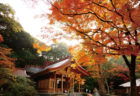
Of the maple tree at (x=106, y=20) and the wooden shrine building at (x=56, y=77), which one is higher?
the maple tree at (x=106, y=20)

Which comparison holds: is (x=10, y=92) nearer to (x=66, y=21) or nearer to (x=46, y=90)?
(x=46, y=90)

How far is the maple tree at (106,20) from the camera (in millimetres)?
4051

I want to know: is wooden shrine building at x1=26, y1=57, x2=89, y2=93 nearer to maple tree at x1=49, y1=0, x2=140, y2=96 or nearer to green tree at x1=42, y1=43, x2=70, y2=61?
maple tree at x1=49, y1=0, x2=140, y2=96

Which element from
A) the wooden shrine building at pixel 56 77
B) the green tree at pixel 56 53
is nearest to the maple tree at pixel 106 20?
the wooden shrine building at pixel 56 77

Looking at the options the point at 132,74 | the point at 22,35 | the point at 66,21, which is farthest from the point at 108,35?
the point at 22,35

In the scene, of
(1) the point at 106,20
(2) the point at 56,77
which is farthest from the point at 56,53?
(1) the point at 106,20

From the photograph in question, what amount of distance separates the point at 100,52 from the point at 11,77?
743 cm

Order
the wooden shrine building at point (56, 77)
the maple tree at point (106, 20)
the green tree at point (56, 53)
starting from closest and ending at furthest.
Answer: the maple tree at point (106, 20), the wooden shrine building at point (56, 77), the green tree at point (56, 53)

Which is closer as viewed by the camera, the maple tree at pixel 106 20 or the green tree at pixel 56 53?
the maple tree at pixel 106 20

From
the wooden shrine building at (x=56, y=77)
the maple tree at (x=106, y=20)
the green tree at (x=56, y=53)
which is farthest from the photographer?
the green tree at (x=56, y=53)

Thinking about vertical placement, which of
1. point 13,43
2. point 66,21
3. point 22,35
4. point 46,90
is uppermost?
point 22,35

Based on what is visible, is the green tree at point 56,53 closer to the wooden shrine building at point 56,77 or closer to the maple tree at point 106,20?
the wooden shrine building at point 56,77

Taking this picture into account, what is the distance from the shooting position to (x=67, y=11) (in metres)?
4.25

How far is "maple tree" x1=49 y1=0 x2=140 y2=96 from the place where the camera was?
405 centimetres
